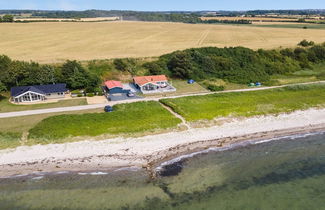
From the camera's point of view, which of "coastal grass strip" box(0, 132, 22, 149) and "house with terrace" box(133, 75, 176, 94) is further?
"house with terrace" box(133, 75, 176, 94)

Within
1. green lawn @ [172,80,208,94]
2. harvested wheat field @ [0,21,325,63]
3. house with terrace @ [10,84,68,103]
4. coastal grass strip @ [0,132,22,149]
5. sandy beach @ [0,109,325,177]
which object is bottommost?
sandy beach @ [0,109,325,177]

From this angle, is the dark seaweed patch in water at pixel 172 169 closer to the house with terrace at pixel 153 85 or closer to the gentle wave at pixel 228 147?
Result: the gentle wave at pixel 228 147

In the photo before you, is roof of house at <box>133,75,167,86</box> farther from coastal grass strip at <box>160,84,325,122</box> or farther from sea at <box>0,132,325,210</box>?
sea at <box>0,132,325,210</box>

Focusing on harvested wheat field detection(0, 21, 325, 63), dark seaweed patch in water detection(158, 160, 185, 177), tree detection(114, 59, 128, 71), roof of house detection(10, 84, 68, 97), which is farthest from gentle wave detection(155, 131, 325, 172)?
harvested wheat field detection(0, 21, 325, 63)

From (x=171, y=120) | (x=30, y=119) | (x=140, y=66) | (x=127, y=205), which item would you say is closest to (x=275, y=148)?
(x=171, y=120)

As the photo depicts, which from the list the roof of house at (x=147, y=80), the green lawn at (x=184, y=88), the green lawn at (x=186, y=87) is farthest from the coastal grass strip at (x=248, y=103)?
the roof of house at (x=147, y=80)

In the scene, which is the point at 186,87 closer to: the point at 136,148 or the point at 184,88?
the point at 184,88
